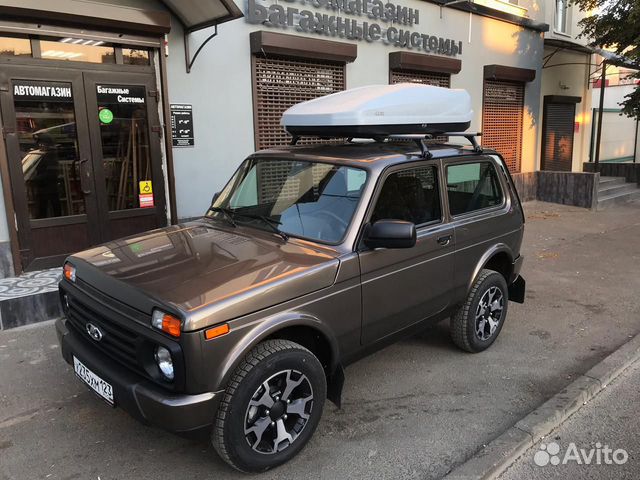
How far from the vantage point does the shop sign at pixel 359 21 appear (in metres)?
7.98

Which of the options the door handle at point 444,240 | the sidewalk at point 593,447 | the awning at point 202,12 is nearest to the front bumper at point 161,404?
the sidewalk at point 593,447

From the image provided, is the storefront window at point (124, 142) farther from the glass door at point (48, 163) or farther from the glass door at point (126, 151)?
the glass door at point (48, 163)

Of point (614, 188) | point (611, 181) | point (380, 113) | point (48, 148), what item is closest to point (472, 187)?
point (380, 113)

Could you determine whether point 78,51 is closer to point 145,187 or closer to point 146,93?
point 146,93

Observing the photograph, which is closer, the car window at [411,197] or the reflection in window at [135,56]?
the car window at [411,197]

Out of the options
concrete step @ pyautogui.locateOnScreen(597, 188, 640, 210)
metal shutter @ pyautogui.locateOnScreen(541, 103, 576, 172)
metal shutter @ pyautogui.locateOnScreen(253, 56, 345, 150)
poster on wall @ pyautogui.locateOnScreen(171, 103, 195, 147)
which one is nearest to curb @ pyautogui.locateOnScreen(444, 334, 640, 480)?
poster on wall @ pyautogui.locateOnScreen(171, 103, 195, 147)

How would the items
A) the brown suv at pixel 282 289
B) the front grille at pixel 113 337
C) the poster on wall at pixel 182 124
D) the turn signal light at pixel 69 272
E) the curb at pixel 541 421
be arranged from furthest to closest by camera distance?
the poster on wall at pixel 182 124
the turn signal light at pixel 69 272
the curb at pixel 541 421
the front grille at pixel 113 337
the brown suv at pixel 282 289

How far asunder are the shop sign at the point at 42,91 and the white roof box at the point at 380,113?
3078 millimetres

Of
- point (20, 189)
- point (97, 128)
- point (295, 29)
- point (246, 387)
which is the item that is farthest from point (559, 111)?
point (246, 387)

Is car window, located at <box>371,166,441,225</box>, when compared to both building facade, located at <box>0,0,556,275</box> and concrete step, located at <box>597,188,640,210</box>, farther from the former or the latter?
concrete step, located at <box>597,188,640,210</box>

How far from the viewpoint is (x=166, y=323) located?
2.57 metres

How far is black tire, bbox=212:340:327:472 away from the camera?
106 inches

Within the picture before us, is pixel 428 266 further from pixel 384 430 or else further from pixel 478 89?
pixel 478 89

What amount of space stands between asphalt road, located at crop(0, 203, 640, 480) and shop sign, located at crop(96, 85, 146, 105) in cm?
285
